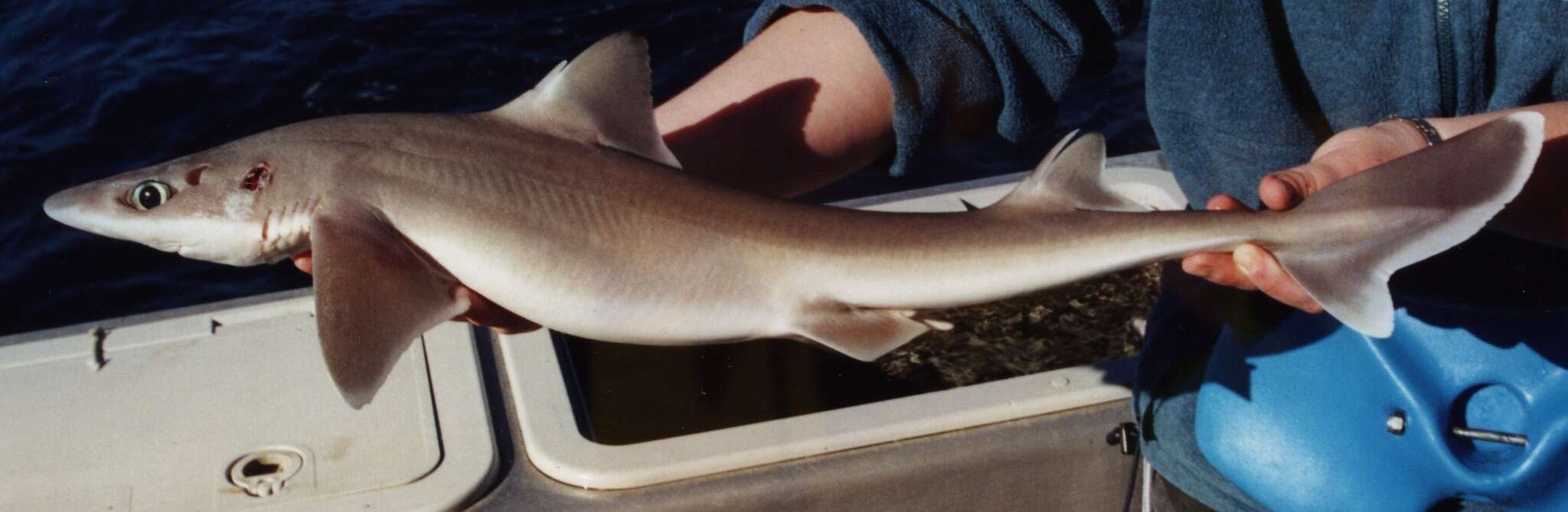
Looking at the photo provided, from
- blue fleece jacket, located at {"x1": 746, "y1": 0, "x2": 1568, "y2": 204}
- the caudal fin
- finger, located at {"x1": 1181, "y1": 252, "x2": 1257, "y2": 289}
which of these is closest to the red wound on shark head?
blue fleece jacket, located at {"x1": 746, "y1": 0, "x2": 1568, "y2": 204}

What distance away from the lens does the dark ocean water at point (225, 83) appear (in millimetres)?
5418

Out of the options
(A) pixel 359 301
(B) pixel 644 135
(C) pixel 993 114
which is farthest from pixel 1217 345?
(A) pixel 359 301

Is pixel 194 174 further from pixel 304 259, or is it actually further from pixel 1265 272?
pixel 1265 272

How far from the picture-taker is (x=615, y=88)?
184 centimetres

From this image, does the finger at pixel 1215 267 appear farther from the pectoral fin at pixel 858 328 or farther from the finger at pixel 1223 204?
the pectoral fin at pixel 858 328

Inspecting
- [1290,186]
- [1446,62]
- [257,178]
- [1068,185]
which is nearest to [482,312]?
[257,178]

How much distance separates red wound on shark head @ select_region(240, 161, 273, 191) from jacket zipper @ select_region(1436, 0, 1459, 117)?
1694 mm

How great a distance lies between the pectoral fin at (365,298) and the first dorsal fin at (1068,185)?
2.68 ft

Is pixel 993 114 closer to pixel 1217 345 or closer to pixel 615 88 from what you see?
pixel 1217 345

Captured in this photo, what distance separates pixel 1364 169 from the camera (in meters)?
1.61

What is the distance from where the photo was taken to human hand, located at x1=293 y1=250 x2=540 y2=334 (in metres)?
1.76

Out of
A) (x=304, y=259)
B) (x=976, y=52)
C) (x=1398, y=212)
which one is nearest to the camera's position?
(x=1398, y=212)

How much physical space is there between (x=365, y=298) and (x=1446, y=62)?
1565 mm

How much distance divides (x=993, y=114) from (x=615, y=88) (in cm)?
76
